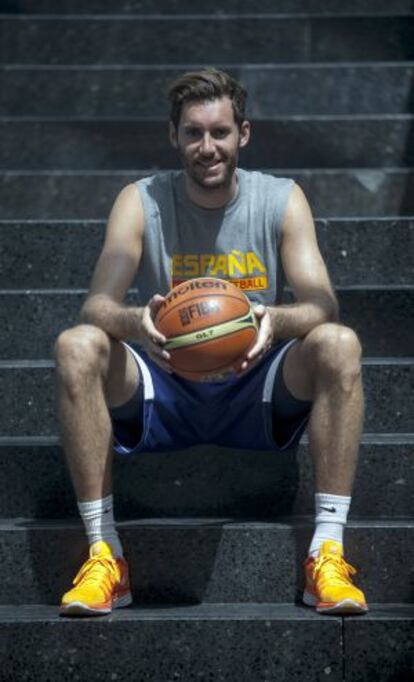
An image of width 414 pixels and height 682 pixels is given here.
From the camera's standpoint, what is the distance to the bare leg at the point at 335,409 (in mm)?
4816

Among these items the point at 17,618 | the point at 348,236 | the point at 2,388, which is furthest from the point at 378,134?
the point at 17,618

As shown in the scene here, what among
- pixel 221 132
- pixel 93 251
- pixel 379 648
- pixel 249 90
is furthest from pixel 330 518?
pixel 249 90

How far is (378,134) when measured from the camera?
7047mm

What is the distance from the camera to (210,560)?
197 inches

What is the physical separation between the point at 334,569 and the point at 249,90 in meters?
3.10

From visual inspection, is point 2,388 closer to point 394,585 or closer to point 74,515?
point 74,515

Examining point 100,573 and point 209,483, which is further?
point 209,483

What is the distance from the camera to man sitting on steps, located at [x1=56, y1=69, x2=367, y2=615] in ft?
15.8

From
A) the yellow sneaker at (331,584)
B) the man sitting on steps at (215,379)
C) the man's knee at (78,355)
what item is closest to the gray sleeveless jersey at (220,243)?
the man sitting on steps at (215,379)

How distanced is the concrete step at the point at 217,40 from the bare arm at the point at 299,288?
2.39m

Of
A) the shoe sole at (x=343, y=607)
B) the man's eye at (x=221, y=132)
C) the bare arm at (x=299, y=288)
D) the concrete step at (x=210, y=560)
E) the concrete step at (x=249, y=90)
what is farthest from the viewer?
the concrete step at (x=249, y=90)

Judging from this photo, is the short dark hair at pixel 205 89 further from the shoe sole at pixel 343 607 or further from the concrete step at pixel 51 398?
the shoe sole at pixel 343 607

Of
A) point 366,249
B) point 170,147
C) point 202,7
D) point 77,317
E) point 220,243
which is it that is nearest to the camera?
point 220,243

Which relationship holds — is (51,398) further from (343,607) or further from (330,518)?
(343,607)
